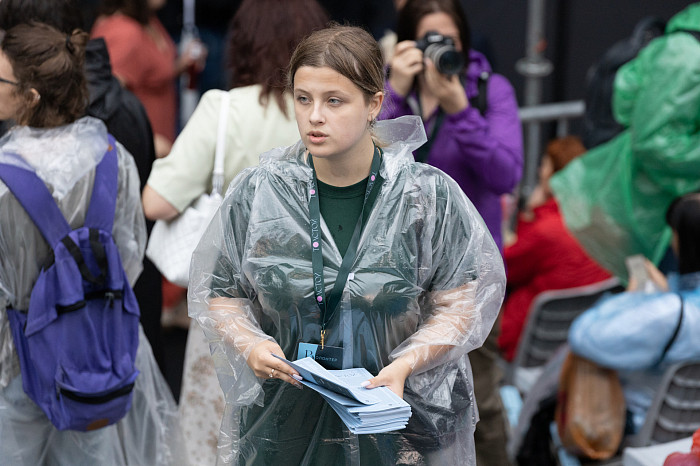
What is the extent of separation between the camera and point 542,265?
433 cm

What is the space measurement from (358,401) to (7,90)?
1.26m

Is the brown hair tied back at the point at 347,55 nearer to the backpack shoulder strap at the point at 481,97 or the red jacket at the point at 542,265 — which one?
the backpack shoulder strap at the point at 481,97

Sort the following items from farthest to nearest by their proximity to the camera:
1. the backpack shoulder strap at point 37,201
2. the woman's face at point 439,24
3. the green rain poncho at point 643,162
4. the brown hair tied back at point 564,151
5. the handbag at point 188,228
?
1. the brown hair tied back at point 564,151
2. the green rain poncho at point 643,162
3. the woman's face at point 439,24
4. the handbag at point 188,228
5. the backpack shoulder strap at point 37,201

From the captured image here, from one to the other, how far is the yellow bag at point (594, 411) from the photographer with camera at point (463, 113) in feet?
0.94

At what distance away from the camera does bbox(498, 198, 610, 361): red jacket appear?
428 cm

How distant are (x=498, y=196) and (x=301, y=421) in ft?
3.99

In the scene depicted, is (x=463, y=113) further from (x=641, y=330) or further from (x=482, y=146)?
(x=641, y=330)

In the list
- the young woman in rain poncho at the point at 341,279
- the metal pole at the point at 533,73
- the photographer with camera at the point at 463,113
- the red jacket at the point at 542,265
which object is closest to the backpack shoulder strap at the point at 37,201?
the young woman in rain poncho at the point at 341,279

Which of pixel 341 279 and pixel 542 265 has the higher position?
pixel 341 279

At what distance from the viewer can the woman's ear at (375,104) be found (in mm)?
1977

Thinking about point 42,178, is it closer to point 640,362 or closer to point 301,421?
point 301,421

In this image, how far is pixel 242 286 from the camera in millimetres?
2061

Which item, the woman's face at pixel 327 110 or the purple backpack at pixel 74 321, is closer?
the woman's face at pixel 327 110

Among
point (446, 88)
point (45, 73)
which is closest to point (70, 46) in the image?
point (45, 73)
